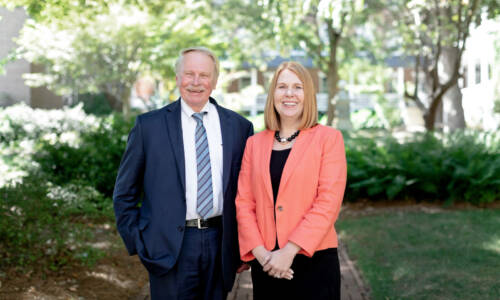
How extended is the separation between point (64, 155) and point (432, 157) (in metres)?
6.54

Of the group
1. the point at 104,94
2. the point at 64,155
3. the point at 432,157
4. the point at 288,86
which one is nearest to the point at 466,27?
the point at 432,157

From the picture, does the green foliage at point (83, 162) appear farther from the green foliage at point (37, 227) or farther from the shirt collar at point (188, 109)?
the shirt collar at point (188, 109)

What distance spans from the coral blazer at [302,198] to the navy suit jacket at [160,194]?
0.77ft

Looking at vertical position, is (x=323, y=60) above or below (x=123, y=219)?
above

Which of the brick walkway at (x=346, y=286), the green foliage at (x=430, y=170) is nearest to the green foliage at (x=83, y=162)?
the brick walkway at (x=346, y=286)

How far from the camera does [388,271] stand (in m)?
5.57

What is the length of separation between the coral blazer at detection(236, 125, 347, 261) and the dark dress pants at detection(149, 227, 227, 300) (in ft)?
0.82

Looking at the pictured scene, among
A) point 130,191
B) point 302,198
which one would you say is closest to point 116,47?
point 130,191

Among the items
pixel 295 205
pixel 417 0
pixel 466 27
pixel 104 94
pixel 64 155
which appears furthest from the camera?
pixel 104 94

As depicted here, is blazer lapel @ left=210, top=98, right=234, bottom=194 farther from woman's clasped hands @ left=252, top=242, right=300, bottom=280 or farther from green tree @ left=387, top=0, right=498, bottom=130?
green tree @ left=387, top=0, right=498, bottom=130

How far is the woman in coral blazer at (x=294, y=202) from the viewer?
271 centimetres

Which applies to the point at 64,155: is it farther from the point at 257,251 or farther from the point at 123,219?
the point at 257,251

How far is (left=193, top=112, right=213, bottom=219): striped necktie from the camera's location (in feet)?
9.89

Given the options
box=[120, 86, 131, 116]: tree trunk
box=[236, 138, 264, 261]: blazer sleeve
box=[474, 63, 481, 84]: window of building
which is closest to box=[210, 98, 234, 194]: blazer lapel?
box=[236, 138, 264, 261]: blazer sleeve
